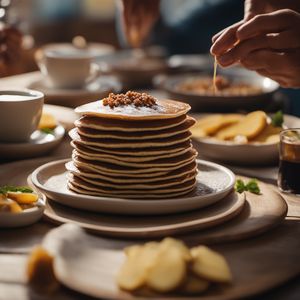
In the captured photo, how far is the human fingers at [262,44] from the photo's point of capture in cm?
173

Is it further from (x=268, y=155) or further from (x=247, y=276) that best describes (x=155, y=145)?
(x=268, y=155)

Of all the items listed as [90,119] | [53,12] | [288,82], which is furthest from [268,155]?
[53,12]

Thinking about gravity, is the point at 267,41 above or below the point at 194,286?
above

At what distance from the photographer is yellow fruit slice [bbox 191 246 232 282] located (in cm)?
108

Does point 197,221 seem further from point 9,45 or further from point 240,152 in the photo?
point 9,45

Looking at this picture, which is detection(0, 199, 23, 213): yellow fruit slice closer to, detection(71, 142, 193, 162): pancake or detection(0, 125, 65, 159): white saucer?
detection(71, 142, 193, 162): pancake

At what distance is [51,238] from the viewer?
48.4 inches

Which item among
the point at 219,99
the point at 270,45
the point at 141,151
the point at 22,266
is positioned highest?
the point at 270,45

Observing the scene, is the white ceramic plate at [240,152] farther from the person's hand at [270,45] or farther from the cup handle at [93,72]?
the cup handle at [93,72]

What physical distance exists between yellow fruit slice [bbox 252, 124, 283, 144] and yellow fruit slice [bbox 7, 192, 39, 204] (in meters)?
0.84

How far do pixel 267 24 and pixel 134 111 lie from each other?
478 millimetres

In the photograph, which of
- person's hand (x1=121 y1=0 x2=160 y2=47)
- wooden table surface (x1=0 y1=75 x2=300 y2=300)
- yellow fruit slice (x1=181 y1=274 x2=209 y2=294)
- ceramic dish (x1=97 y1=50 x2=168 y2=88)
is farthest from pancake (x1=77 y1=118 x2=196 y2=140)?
ceramic dish (x1=97 y1=50 x2=168 y2=88)

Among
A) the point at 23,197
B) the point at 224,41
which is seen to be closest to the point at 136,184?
the point at 23,197

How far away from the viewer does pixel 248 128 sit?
2049 millimetres
